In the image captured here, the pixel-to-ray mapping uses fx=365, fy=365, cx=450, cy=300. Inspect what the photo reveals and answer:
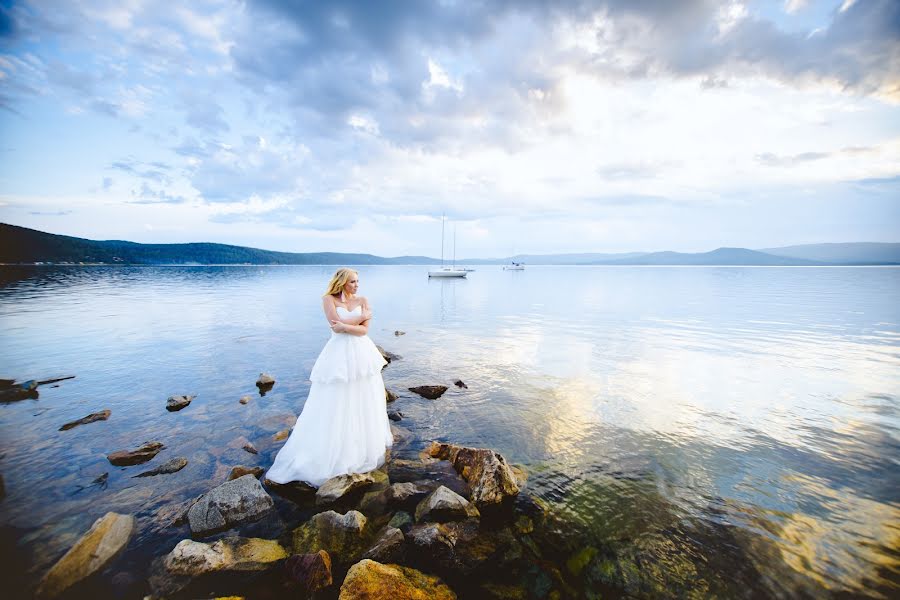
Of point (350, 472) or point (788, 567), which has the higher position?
point (350, 472)

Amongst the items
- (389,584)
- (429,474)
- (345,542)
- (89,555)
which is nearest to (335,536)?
(345,542)

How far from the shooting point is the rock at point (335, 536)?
20.8ft

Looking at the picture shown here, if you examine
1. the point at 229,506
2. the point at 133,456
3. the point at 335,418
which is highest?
the point at 335,418

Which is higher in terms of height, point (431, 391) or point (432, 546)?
point (432, 546)

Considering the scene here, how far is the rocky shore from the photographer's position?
5688 mm

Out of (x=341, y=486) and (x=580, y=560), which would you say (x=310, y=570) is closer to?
(x=341, y=486)

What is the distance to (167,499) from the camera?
7.92 m

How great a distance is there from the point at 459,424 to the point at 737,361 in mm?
19233

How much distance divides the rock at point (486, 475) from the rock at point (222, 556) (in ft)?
13.0

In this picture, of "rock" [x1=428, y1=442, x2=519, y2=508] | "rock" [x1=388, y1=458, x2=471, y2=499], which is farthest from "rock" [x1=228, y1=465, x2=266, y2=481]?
"rock" [x1=428, y1=442, x2=519, y2=508]

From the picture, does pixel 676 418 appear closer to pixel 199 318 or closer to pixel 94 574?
pixel 94 574

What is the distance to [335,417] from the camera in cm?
804

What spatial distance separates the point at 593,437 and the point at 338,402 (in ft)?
26.6

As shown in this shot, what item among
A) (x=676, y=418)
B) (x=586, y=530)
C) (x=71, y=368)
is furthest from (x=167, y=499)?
(x=71, y=368)
